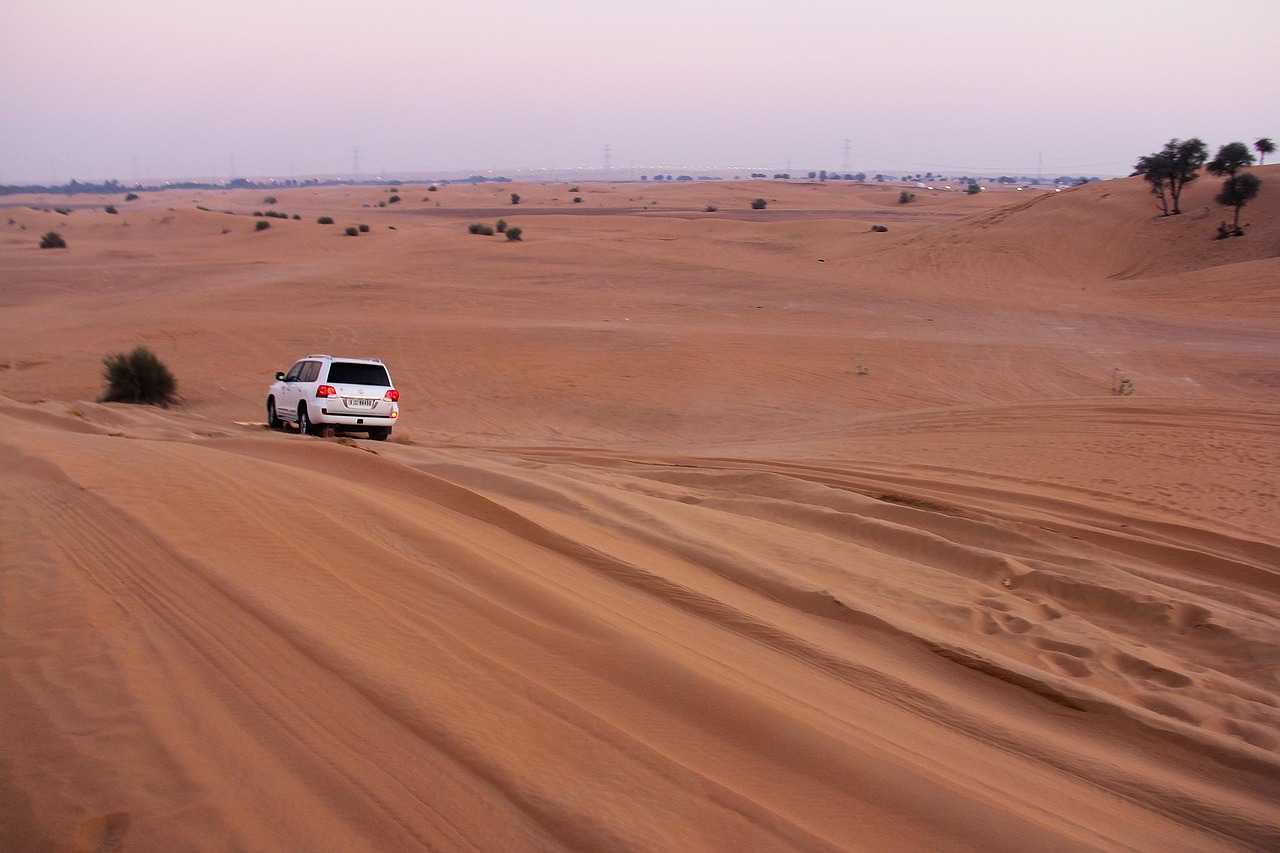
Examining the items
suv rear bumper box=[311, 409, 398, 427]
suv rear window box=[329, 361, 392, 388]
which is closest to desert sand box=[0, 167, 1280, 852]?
suv rear bumper box=[311, 409, 398, 427]

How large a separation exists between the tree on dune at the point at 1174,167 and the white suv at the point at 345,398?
4288 centimetres

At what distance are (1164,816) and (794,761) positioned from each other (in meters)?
1.68

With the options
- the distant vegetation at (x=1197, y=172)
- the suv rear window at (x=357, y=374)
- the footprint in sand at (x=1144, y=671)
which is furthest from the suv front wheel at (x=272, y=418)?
the distant vegetation at (x=1197, y=172)

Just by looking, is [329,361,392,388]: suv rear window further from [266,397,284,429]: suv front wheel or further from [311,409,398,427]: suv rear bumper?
[266,397,284,429]: suv front wheel

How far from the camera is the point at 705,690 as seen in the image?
4902 millimetres

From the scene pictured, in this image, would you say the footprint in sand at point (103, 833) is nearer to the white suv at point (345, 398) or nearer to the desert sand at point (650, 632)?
the desert sand at point (650, 632)

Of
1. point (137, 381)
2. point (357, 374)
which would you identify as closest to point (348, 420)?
point (357, 374)

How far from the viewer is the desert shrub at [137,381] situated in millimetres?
20016

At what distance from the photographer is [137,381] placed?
2016 centimetres

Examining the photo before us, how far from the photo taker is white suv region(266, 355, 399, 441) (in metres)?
16.2

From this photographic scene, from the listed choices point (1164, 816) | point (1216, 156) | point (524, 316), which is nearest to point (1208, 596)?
point (1164, 816)

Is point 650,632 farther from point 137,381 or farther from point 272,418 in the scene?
point 137,381

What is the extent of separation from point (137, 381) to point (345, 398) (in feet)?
22.2

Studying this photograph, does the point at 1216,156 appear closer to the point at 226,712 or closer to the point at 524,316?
the point at 524,316
